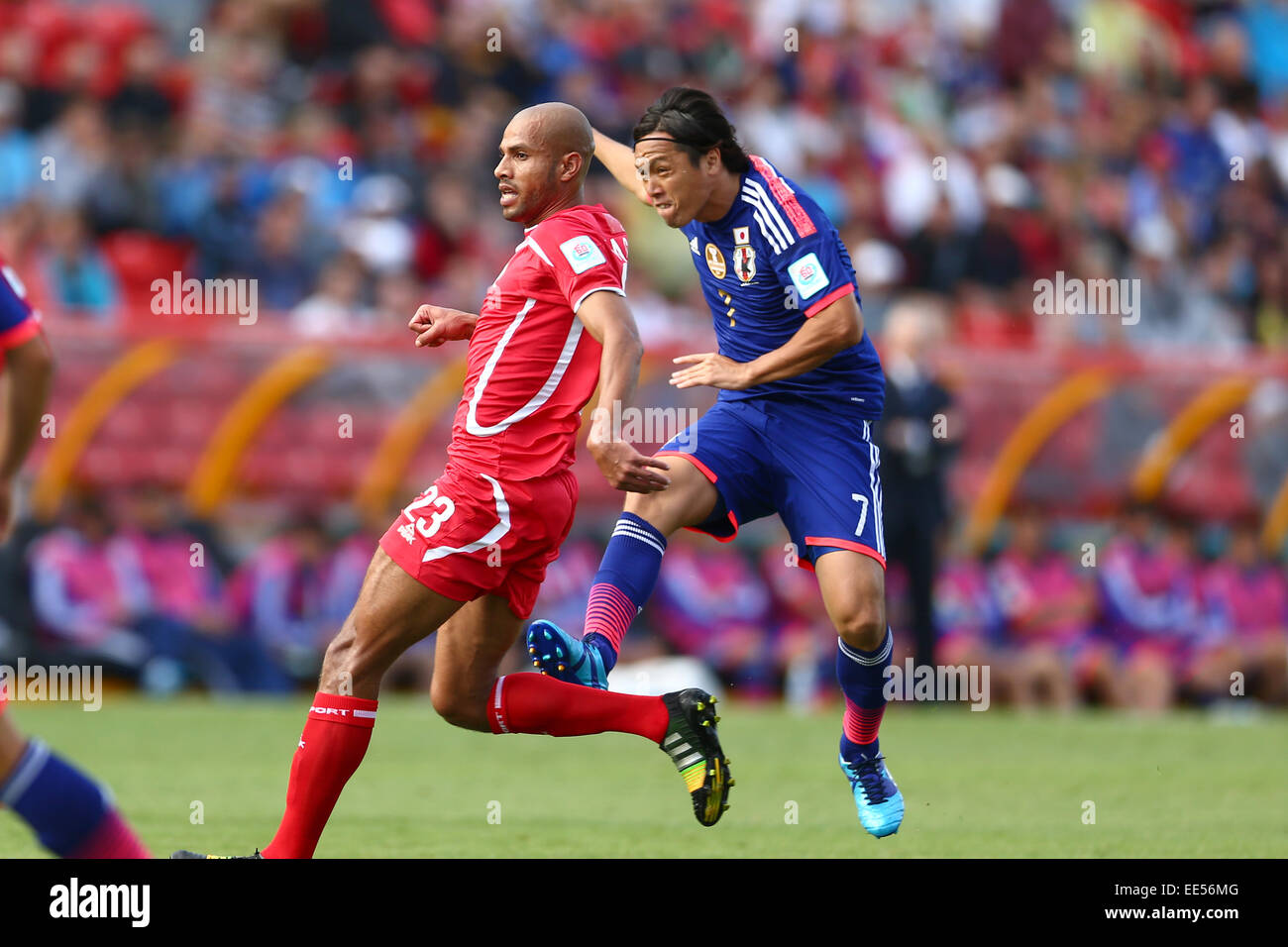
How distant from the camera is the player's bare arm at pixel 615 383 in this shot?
5.81 m

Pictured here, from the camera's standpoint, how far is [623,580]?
7.09 meters

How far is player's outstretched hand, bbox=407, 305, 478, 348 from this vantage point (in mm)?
6555

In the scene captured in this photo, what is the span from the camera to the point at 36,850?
6.91m

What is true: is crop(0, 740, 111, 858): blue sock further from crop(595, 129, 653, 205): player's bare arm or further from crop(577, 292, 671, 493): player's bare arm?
crop(595, 129, 653, 205): player's bare arm

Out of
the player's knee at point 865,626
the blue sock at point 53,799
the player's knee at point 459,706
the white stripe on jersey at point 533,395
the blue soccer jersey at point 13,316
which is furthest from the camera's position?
the player's knee at point 865,626

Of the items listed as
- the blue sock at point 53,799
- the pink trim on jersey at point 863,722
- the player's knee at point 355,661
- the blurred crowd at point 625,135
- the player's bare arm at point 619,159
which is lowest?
the blue sock at point 53,799

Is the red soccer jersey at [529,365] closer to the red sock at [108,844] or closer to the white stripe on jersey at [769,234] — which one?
the white stripe on jersey at [769,234]

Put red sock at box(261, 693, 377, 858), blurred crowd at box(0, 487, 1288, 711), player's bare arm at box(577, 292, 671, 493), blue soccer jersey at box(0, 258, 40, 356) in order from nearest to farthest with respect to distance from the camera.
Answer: blue soccer jersey at box(0, 258, 40, 356)
player's bare arm at box(577, 292, 671, 493)
red sock at box(261, 693, 377, 858)
blurred crowd at box(0, 487, 1288, 711)

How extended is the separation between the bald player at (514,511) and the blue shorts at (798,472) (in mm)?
992

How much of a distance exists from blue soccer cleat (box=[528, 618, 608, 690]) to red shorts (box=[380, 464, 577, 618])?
12.4 inches

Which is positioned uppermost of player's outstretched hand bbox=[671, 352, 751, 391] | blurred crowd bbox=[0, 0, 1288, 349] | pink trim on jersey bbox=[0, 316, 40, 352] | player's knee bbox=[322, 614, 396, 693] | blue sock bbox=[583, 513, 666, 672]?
blurred crowd bbox=[0, 0, 1288, 349]

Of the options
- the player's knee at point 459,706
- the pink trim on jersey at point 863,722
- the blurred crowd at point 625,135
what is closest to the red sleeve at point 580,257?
the player's knee at point 459,706

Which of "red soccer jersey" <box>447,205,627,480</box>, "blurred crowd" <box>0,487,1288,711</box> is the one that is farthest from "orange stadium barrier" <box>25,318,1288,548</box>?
"red soccer jersey" <box>447,205,627,480</box>

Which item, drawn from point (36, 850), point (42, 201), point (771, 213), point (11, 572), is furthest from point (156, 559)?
point (771, 213)
